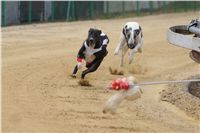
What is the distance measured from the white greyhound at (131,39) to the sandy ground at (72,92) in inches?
12.9

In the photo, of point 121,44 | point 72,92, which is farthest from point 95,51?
point 121,44

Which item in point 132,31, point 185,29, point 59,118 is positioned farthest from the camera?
point 132,31

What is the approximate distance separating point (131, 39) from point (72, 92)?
9.33 ft

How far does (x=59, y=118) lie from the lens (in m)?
7.23

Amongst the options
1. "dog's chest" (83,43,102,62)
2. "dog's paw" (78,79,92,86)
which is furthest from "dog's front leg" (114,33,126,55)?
"dog's paw" (78,79,92,86)

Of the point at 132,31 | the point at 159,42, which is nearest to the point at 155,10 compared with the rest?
the point at 159,42

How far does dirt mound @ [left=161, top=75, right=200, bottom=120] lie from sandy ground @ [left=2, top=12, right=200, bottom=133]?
12 centimetres

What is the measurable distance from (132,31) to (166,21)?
13499 mm

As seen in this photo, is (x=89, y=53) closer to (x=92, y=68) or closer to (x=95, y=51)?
(x=95, y=51)

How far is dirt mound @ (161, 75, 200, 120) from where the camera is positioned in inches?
332

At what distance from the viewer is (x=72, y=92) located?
8922 millimetres

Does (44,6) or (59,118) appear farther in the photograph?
(44,6)

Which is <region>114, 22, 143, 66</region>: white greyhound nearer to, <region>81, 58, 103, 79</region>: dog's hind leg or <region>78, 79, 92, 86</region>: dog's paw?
<region>81, 58, 103, 79</region>: dog's hind leg

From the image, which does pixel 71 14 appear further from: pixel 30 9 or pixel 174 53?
pixel 174 53
